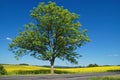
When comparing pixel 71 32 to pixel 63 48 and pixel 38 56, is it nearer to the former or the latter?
pixel 63 48

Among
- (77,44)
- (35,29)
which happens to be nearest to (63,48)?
(77,44)

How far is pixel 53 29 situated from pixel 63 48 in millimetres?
4009

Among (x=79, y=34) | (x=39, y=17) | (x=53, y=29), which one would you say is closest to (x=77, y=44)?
(x=79, y=34)

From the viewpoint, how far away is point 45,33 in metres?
52.0

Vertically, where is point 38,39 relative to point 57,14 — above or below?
below

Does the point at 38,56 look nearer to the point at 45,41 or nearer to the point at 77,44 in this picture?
the point at 45,41

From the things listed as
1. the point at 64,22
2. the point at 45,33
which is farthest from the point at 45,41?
the point at 64,22

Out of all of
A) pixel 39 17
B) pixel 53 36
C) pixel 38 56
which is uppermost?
pixel 39 17

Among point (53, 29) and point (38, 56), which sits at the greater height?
point (53, 29)

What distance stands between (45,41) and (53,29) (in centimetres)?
279

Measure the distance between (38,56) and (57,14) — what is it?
852 cm

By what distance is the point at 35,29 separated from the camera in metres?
52.8

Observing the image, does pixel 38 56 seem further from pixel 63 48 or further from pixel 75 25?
pixel 75 25

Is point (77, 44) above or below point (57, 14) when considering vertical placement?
below
